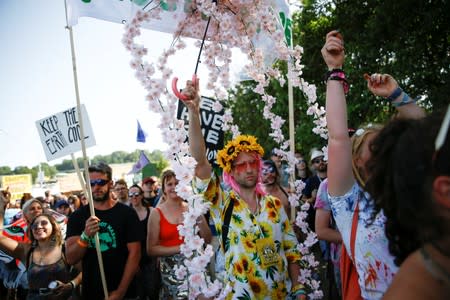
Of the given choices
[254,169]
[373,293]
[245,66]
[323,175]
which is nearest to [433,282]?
[373,293]

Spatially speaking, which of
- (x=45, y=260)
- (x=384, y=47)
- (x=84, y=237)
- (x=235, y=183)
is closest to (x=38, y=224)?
(x=45, y=260)

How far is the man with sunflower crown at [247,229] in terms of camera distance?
2.88 meters

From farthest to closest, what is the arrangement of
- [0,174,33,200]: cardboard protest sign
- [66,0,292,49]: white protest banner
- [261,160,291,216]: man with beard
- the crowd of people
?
[0,174,33,200]: cardboard protest sign → [261,160,291,216]: man with beard → [66,0,292,49]: white protest banner → the crowd of people

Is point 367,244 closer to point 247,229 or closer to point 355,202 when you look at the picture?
point 355,202

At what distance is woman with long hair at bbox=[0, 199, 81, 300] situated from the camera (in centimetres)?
405

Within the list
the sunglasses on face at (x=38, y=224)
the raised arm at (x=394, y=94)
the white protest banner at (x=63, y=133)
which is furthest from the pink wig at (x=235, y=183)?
the white protest banner at (x=63, y=133)

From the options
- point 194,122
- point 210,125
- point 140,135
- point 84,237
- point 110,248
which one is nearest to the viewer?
point 194,122

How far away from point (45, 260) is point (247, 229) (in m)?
2.27

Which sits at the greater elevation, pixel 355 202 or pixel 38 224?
pixel 355 202

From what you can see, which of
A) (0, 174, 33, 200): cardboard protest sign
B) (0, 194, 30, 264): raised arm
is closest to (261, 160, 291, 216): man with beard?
(0, 194, 30, 264): raised arm

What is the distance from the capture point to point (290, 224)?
3400 millimetres

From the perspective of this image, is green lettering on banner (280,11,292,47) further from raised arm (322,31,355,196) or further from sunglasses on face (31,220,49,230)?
sunglasses on face (31,220,49,230)

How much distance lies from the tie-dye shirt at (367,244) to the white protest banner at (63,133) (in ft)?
12.8

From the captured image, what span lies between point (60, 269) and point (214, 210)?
1.98 meters
